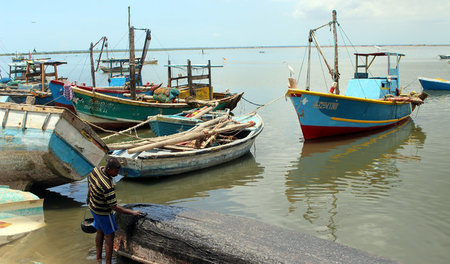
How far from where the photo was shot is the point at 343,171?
1063 cm

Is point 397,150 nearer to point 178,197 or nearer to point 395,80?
point 395,80

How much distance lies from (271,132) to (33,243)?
11274mm

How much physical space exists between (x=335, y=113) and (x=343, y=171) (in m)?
3.73

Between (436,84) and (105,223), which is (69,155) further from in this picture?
(436,84)

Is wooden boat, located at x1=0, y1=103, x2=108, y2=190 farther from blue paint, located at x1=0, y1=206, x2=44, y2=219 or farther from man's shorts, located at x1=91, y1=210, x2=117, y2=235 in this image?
man's shorts, located at x1=91, y1=210, x2=117, y2=235

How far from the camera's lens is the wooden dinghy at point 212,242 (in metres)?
4.33

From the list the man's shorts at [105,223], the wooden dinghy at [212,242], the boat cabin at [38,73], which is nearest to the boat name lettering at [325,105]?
the wooden dinghy at [212,242]

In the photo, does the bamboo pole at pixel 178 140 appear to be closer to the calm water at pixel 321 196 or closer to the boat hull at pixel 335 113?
the calm water at pixel 321 196

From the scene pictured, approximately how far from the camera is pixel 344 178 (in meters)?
9.96

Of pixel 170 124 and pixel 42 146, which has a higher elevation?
pixel 42 146

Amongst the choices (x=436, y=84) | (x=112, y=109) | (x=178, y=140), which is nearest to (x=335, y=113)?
(x=178, y=140)

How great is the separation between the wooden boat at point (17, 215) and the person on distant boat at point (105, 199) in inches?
81.9

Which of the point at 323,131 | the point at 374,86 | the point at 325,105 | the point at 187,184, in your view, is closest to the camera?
the point at 187,184

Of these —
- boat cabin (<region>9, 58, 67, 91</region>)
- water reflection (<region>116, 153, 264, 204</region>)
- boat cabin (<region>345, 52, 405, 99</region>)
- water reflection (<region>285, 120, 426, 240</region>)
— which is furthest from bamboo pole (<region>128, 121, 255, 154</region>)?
boat cabin (<region>9, 58, 67, 91</region>)
